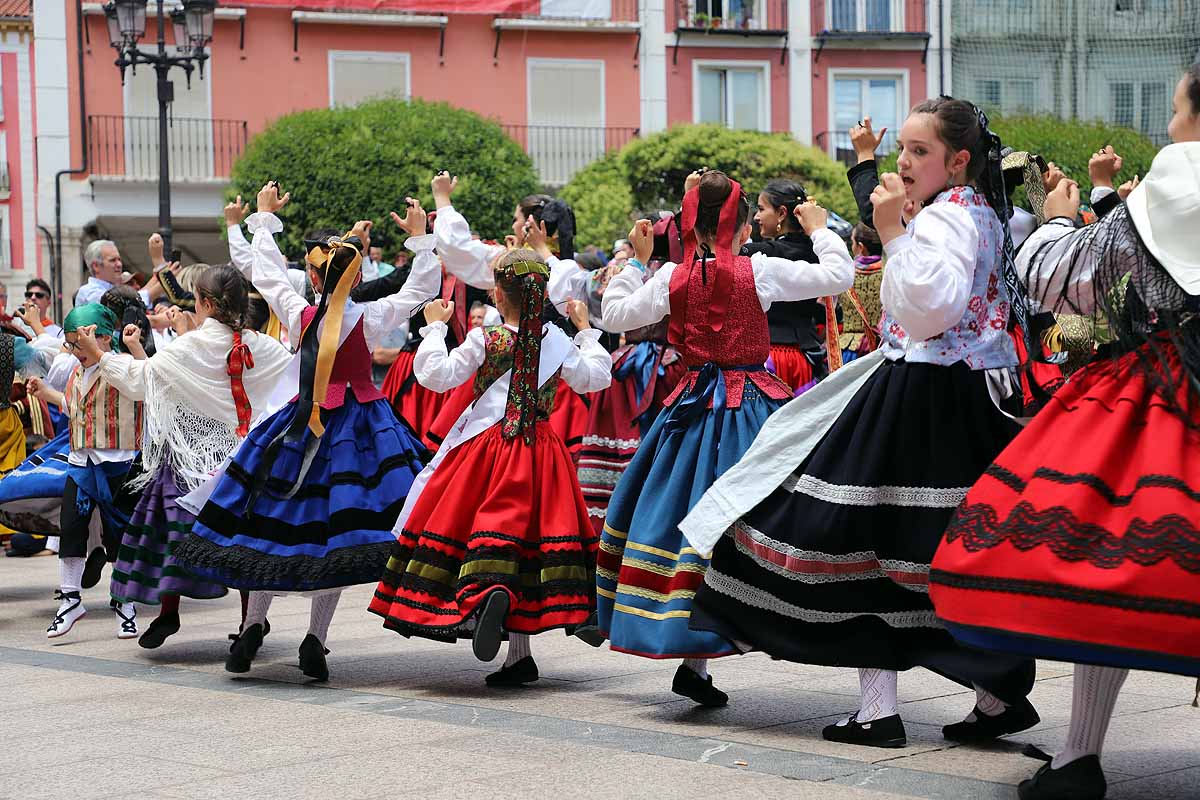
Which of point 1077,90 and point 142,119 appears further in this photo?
point 1077,90

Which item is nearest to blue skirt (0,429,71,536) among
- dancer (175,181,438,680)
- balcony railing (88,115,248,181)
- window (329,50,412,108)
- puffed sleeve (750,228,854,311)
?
dancer (175,181,438,680)

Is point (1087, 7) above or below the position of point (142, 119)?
above

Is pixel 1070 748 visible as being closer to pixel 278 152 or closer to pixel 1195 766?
pixel 1195 766

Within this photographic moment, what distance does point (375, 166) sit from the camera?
23062mm

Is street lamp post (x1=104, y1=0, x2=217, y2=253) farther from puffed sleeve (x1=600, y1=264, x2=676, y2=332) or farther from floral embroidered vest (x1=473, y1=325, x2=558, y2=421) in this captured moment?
puffed sleeve (x1=600, y1=264, x2=676, y2=332)

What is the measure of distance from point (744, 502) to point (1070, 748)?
1.16m

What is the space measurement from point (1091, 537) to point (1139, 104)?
29535 millimetres

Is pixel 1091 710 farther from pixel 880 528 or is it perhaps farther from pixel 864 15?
pixel 864 15

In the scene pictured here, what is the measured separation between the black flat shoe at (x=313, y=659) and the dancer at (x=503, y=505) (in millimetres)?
326

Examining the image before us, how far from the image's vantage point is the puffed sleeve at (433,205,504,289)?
23.5 ft

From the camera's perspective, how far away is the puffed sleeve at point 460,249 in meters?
7.18

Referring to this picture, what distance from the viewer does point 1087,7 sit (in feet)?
103

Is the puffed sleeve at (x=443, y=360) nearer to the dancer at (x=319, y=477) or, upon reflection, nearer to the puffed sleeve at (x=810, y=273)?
the dancer at (x=319, y=477)

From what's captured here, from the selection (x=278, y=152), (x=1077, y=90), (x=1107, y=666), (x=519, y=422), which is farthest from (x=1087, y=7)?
(x=1107, y=666)
